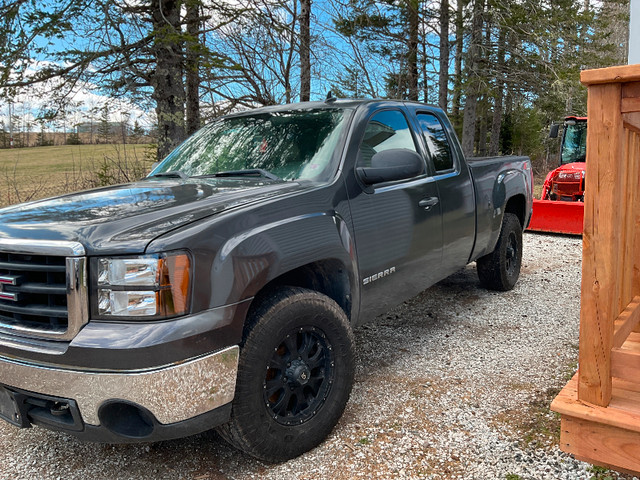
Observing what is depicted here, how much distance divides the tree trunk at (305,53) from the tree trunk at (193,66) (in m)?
2.16

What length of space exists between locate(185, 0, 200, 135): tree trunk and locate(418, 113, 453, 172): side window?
4.61 metres

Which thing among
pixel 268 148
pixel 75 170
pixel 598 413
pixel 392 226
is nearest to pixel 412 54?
pixel 75 170

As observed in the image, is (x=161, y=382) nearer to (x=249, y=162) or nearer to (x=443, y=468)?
(x=443, y=468)

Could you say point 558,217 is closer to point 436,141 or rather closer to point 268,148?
point 436,141

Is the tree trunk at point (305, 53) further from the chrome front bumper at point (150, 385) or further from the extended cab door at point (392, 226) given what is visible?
the chrome front bumper at point (150, 385)

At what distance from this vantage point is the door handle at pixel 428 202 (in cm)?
379

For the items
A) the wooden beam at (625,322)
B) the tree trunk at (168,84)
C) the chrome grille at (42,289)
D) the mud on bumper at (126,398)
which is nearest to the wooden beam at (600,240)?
the wooden beam at (625,322)

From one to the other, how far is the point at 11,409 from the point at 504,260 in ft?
15.7

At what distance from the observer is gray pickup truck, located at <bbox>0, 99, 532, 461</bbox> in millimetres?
2133

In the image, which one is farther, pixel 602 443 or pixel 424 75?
pixel 424 75

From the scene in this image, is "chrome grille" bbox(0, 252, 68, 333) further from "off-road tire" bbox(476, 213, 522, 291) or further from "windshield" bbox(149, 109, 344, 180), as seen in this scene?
"off-road tire" bbox(476, 213, 522, 291)

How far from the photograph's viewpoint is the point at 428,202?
12.6ft

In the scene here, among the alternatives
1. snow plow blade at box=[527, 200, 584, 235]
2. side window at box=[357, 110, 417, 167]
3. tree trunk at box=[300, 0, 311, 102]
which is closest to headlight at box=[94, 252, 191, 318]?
side window at box=[357, 110, 417, 167]

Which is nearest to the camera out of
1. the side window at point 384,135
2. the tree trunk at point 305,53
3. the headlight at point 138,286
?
the headlight at point 138,286
